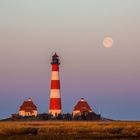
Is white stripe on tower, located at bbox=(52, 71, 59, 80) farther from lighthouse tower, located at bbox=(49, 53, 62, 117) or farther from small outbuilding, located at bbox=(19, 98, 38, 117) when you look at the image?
small outbuilding, located at bbox=(19, 98, 38, 117)

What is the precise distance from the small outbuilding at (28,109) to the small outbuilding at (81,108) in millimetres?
7663

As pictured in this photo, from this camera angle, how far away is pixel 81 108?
343 feet

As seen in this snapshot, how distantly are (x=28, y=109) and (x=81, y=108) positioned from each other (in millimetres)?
10173

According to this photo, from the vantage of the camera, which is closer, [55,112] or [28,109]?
[55,112]

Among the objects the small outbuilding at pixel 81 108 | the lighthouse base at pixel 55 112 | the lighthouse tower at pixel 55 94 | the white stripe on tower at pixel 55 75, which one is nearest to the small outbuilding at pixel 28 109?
the small outbuilding at pixel 81 108

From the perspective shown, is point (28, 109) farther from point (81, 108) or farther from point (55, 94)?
point (55, 94)

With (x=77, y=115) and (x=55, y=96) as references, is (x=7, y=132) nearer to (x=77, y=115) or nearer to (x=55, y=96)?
(x=55, y=96)

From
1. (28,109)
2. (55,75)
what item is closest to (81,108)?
(28,109)

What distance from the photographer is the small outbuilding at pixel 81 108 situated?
103906mm

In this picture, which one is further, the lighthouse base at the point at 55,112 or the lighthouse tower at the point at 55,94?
the lighthouse base at the point at 55,112

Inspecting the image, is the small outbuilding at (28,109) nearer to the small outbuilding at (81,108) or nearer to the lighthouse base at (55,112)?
the small outbuilding at (81,108)

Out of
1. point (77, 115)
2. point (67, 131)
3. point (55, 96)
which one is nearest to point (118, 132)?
point (67, 131)

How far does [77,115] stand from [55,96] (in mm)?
13105

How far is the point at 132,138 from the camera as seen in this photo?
4453 cm
